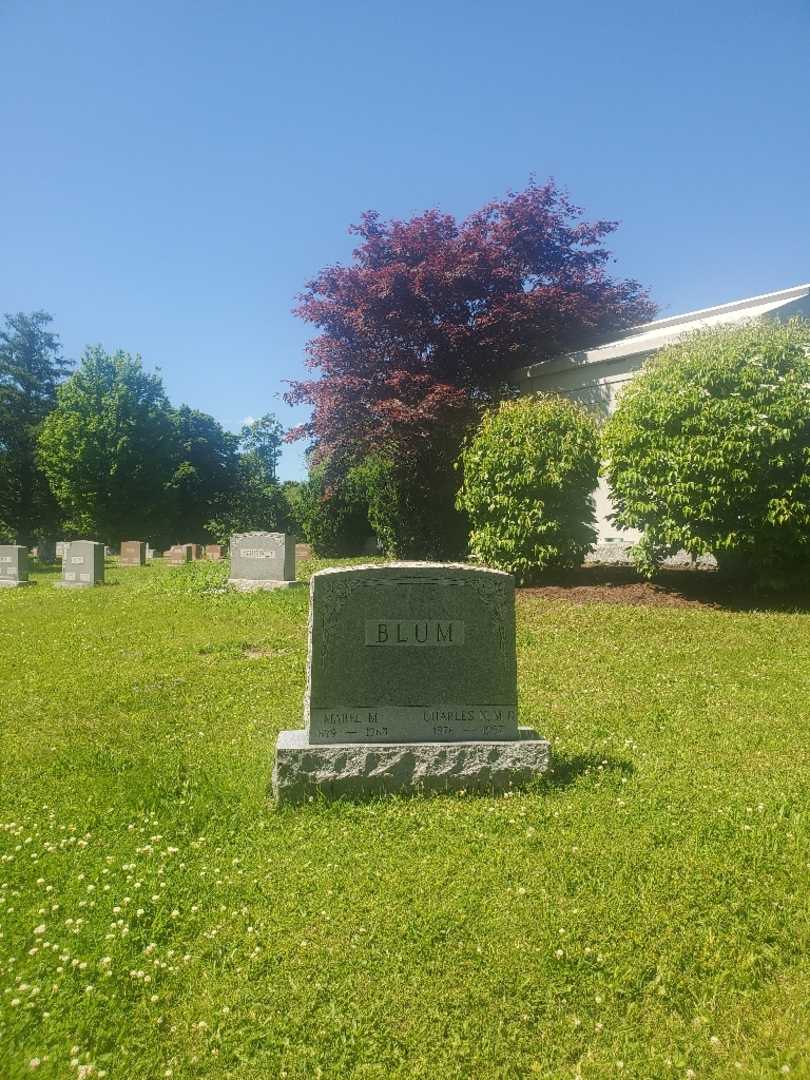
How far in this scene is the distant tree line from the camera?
39.3m

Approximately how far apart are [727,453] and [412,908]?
870 centimetres

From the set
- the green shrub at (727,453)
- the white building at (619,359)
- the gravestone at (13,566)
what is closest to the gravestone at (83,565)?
the gravestone at (13,566)

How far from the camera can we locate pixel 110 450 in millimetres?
39375

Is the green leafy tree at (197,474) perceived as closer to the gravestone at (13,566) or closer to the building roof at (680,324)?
the gravestone at (13,566)

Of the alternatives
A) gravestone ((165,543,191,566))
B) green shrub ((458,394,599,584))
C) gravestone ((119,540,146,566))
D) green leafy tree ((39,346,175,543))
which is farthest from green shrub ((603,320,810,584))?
green leafy tree ((39,346,175,543))

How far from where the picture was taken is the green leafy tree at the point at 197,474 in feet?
144

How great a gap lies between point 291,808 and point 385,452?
1619 centimetres

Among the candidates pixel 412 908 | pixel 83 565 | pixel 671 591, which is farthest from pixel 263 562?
pixel 412 908

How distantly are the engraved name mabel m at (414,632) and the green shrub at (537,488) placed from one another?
8091 mm

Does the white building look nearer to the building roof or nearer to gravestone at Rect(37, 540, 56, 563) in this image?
the building roof

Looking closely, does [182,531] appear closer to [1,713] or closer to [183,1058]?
[1,713]

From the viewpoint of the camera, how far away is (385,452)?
20078 millimetres

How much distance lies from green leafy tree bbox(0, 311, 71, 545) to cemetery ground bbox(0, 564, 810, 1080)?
151ft

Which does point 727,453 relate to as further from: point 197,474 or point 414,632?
point 197,474
